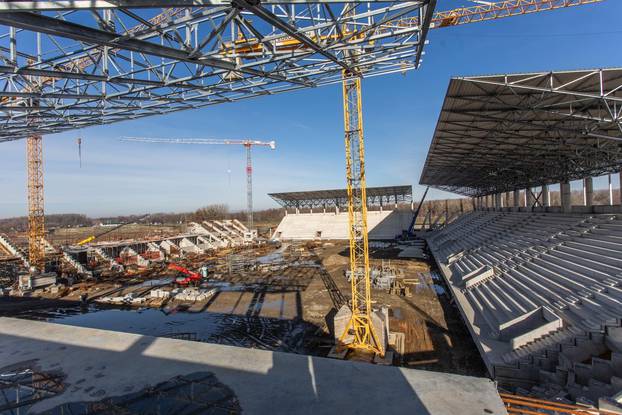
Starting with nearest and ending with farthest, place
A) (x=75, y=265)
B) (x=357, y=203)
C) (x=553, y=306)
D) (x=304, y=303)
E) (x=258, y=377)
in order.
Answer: (x=258, y=377), (x=553, y=306), (x=357, y=203), (x=304, y=303), (x=75, y=265)

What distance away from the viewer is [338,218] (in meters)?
59.3

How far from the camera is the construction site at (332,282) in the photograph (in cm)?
379

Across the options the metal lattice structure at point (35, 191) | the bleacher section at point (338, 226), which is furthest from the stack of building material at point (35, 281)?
the bleacher section at point (338, 226)

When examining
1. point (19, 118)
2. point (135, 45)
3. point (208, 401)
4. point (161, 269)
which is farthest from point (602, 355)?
point (161, 269)

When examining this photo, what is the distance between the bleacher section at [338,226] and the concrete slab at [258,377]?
168ft

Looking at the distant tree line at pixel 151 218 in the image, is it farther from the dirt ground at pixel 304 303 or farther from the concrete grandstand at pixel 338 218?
the dirt ground at pixel 304 303

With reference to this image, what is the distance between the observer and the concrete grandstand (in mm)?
55969

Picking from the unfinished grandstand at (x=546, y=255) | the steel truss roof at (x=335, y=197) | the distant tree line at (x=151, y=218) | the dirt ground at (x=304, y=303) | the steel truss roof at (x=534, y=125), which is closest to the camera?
the unfinished grandstand at (x=546, y=255)

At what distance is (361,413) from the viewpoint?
308 cm

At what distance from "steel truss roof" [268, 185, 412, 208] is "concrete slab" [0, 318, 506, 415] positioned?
49935 mm

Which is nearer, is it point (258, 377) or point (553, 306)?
point (258, 377)

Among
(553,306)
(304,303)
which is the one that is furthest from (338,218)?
(553,306)

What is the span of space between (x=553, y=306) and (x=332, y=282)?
14.7 metres

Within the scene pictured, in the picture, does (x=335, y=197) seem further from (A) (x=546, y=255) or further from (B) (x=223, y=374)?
(B) (x=223, y=374)
